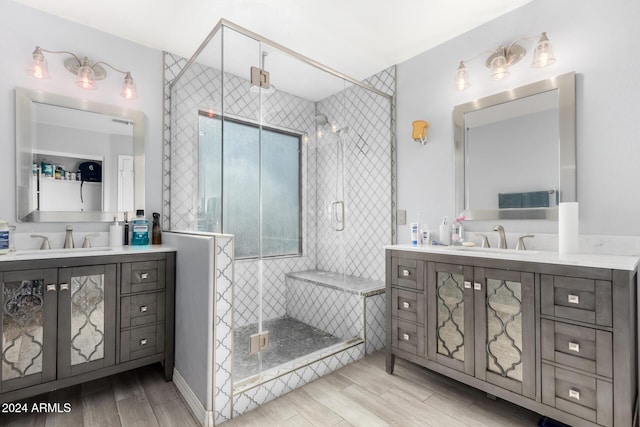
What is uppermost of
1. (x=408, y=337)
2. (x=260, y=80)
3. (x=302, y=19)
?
(x=302, y=19)

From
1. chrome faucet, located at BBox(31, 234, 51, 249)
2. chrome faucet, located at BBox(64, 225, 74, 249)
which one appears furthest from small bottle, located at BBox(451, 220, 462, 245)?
chrome faucet, located at BBox(31, 234, 51, 249)

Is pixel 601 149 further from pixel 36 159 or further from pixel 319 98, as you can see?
pixel 36 159

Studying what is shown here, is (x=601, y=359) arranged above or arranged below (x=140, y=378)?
above

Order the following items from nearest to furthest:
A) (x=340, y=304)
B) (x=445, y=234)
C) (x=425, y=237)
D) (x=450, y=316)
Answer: (x=450, y=316), (x=445, y=234), (x=425, y=237), (x=340, y=304)

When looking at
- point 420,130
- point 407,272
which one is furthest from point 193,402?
point 420,130

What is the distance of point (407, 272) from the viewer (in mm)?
2098

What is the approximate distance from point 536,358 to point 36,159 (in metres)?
3.24

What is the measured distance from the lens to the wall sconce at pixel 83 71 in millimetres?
1967

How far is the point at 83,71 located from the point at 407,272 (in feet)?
8.78

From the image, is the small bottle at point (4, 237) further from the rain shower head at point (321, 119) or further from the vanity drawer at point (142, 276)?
the rain shower head at point (321, 119)

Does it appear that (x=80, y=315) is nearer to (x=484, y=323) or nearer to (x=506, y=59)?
(x=484, y=323)

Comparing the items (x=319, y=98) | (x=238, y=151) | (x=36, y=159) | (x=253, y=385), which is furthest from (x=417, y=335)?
(x=36, y=159)

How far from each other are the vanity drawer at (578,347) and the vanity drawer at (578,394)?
0.15 ft

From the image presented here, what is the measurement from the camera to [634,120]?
1.64m
